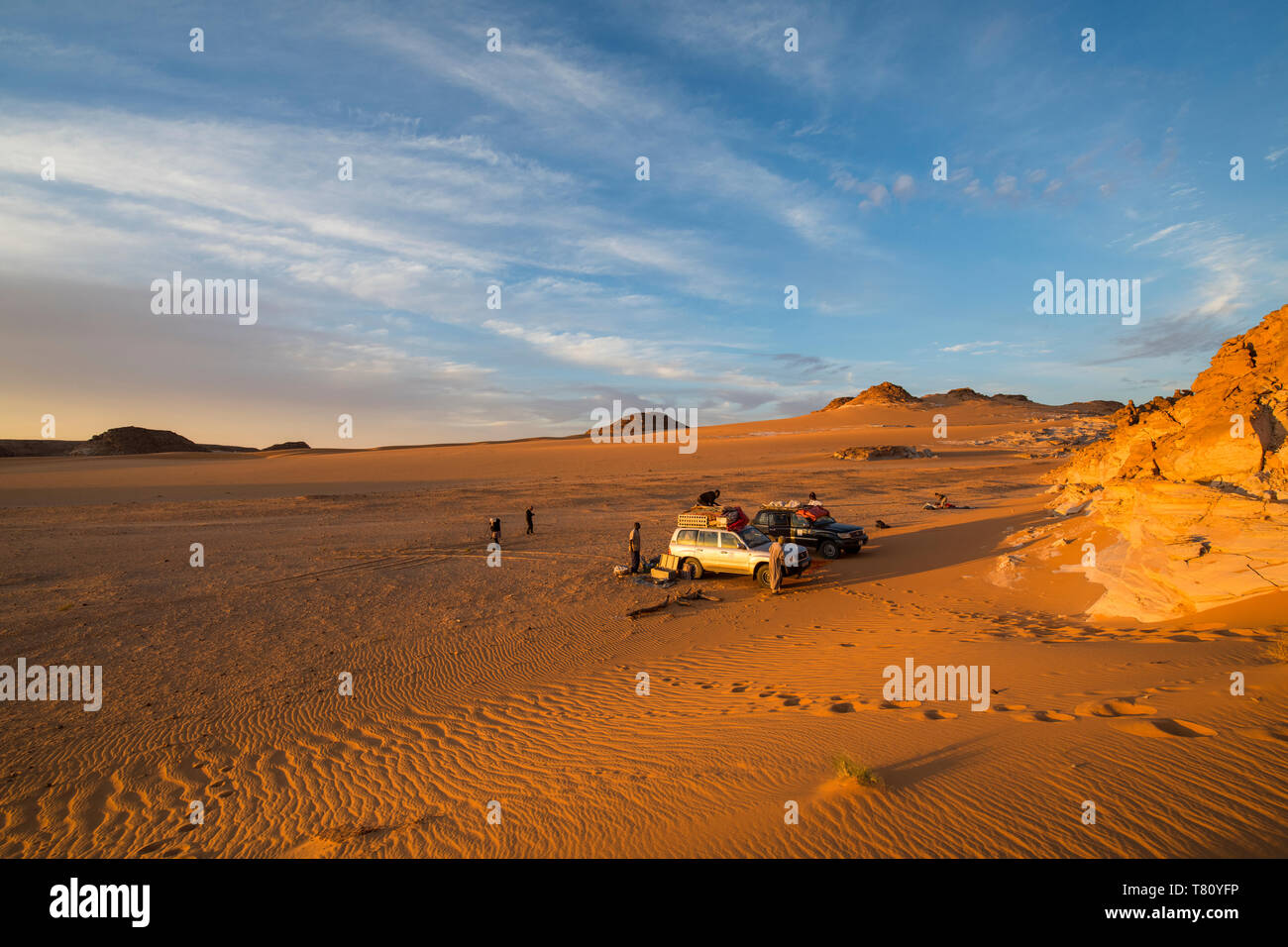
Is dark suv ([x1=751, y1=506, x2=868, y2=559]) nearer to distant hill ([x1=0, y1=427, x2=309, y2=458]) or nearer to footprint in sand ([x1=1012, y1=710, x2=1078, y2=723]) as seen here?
footprint in sand ([x1=1012, y1=710, x2=1078, y2=723])

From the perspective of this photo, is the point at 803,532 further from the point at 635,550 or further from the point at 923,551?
the point at 635,550

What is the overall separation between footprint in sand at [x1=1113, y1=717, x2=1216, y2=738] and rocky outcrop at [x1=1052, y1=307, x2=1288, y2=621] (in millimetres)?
5569

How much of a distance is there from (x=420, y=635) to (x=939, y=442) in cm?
7155

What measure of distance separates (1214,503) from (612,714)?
1120 cm

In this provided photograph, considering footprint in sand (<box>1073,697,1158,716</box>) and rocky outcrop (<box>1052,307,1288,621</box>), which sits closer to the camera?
footprint in sand (<box>1073,697,1158,716</box>)

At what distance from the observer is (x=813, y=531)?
64.0 ft

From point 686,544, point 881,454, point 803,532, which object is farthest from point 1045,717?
point 881,454

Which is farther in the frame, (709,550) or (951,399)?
(951,399)

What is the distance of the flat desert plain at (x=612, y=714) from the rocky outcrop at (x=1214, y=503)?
61 cm

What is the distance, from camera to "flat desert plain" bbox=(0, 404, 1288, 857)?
16.5 ft

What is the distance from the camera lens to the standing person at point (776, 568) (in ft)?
49.8

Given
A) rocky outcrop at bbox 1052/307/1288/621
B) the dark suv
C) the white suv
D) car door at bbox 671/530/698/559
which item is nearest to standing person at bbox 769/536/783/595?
the white suv

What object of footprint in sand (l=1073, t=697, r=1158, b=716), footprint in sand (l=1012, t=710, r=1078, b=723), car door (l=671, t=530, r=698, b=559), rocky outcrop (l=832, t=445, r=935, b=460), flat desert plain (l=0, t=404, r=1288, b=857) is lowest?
flat desert plain (l=0, t=404, r=1288, b=857)
